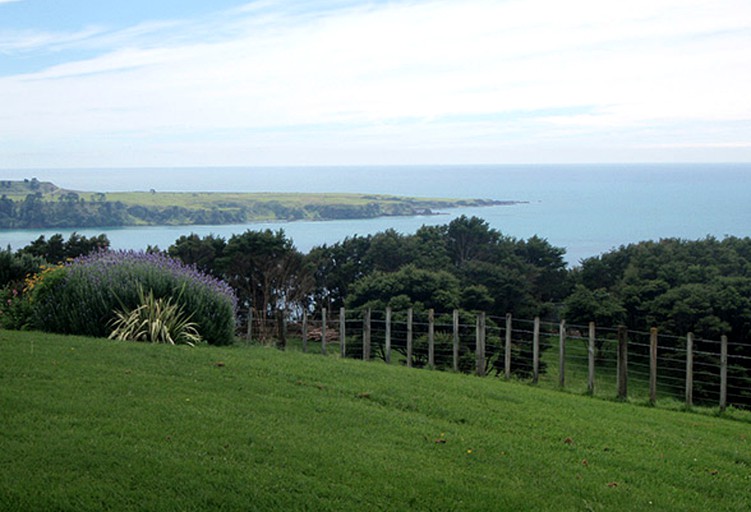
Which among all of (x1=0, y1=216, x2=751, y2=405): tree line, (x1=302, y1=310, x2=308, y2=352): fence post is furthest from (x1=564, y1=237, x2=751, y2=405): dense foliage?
(x1=302, y1=310, x2=308, y2=352): fence post

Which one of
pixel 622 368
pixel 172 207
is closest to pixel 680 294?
pixel 622 368

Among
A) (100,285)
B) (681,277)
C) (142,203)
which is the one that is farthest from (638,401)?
(142,203)

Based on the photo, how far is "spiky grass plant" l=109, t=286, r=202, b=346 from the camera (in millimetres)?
13578

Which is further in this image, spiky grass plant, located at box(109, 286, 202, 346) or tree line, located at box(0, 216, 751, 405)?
tree line, located at box(0, 216, 751, 405)

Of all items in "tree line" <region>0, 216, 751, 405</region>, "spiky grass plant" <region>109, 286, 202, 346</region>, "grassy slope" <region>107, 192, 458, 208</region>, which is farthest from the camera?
"grassy slope" <region>107, 192, 458, 208</region>

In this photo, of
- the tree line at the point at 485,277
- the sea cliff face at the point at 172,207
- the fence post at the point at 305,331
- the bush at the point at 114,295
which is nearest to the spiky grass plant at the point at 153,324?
the bush at the point at 114,295

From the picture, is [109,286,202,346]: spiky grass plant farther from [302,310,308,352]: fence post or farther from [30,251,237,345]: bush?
[302,310,308,352]: fence post

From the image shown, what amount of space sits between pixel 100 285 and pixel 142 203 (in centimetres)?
11649

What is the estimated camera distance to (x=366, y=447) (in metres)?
7.82

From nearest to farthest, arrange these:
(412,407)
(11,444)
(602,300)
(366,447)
Result: (11,444)
(366,447)
(412,407)
(602,300)

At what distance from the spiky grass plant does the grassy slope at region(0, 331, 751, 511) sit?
159cm

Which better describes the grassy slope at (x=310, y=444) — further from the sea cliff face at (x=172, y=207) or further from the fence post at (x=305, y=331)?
the sea cliff face at (x=172, y=207)

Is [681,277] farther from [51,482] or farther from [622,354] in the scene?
[51,482]

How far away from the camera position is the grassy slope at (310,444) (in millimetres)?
6449
